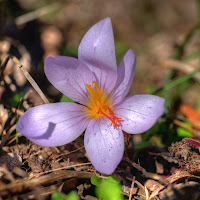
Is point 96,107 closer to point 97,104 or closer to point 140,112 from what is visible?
point 97,104

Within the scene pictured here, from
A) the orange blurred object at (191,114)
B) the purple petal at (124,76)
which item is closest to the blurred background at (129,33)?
the orange blurred object at (191,114)

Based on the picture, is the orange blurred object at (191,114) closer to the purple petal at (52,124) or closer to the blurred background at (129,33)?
the blurred background at (129,33)

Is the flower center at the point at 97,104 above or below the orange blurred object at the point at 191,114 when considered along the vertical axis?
above

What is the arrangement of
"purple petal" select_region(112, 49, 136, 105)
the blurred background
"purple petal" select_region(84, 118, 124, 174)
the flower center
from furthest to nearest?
the blurred background, the flower center, "purple petal" select_region(112, 49, 136, 105), "purple petal" select_region(84, 118, 124, 174)

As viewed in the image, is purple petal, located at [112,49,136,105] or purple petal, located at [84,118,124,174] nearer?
purple petal, located at [84,118,124,174]

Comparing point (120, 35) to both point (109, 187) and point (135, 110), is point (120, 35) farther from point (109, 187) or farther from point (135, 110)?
point (109, 187)

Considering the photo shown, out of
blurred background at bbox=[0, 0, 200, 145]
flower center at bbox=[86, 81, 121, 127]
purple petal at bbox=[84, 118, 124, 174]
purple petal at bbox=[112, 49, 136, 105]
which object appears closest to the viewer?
purple petal at bbox=[84, 118, 124, 174]

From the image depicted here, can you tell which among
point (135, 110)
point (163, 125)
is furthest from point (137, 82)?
point (135, 110)

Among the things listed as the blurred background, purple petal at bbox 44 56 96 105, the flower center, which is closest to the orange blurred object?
the blurred background

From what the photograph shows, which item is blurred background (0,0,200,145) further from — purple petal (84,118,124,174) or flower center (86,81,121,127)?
purple petal (84,118,124,174)
